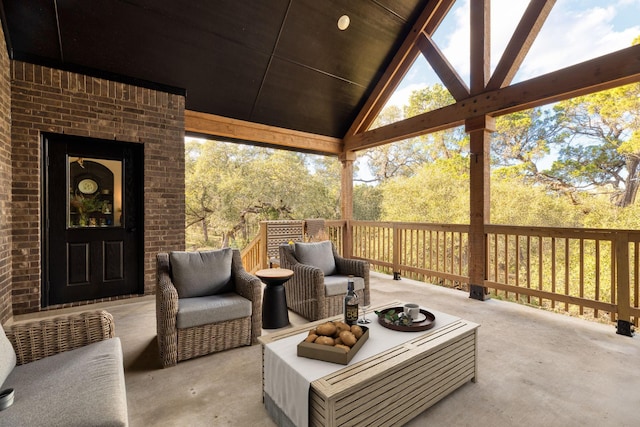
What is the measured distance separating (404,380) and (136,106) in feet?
14.0

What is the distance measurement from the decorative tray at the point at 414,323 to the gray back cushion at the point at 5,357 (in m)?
1.83

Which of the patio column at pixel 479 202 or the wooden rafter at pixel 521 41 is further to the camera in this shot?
the patio column at pixel 479 202

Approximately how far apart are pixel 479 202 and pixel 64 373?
13.9 feet

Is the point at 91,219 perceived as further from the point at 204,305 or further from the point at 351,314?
the point at 351,314

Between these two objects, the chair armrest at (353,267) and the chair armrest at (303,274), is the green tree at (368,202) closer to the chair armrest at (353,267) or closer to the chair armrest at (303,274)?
the chair armrest at (353,267)

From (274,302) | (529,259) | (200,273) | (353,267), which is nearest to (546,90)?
(529,259)

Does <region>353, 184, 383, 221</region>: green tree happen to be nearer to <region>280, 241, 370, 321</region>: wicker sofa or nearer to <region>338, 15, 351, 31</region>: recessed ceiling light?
<region>338, 15, 351, 31</region>: recessed ceiling light

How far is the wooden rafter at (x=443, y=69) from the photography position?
4.17m

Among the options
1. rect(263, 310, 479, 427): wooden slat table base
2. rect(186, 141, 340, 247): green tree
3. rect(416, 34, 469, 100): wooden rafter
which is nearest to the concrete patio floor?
rect(263, 310, 479, 427): wooden slat table base

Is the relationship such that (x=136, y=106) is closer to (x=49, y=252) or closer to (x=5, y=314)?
(x=49, y=252)

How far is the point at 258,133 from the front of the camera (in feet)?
16.9

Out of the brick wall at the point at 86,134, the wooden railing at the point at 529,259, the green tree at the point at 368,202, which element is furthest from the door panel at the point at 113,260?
the green tree at the point at 368,202

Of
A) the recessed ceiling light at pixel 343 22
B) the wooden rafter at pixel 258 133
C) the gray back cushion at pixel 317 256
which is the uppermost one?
the recessed ceiling light at pixel 343 22

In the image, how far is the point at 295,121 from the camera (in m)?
5.41
